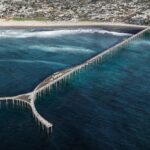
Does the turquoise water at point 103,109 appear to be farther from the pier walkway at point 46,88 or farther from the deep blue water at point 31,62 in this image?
the deep blue water at point 31,62

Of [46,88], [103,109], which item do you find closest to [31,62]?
[46,88]

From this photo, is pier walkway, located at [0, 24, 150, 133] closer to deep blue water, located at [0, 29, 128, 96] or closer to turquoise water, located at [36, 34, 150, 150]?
turquoise water, located at [36, 34, 150, 150]

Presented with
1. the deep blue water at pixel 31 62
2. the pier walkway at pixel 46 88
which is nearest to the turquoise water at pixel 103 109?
the pier walkway at pixel 46 88

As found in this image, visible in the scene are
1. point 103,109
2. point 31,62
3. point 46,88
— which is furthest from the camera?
point 31,62

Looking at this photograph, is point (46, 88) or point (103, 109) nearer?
point (103, 109)

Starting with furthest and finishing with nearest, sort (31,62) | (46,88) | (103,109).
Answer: (31,62) → (46,88) → (103,109)

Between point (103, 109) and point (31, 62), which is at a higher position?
point (31, 62)

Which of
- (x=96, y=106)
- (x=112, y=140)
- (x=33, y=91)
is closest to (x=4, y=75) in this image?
(x=33, y=91)

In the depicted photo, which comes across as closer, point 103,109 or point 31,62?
point 103,109

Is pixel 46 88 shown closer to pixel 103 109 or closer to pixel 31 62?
pixel 103 109

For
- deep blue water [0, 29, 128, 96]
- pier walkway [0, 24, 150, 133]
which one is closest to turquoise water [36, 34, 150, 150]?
pier walkway [0, 24, 150, 133]
